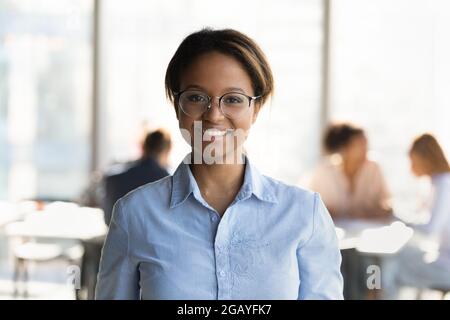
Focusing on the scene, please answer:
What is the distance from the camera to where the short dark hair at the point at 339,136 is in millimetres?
2535

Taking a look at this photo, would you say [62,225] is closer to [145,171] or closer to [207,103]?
[145,171]

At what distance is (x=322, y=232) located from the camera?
749 millimetres

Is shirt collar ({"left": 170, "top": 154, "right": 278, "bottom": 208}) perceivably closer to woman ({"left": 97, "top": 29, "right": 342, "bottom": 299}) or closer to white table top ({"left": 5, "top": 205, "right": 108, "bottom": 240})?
woman ({"left": 97, "top": 29, "right": 342, "bottom": 299})

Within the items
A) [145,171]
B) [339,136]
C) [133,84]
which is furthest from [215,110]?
[133,84]

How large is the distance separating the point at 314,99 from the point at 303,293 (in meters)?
2.82

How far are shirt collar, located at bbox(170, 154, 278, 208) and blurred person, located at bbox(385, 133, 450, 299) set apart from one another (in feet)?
3.22

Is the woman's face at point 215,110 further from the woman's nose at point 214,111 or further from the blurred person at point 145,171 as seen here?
the blurred person at point 145,171

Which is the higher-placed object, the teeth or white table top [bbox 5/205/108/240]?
the teeth

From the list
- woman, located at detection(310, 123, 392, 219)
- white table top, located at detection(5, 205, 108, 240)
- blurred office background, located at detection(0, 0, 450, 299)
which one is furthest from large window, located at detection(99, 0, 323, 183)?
woman, located at detection(310, 123, 392, 219)

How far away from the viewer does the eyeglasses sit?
71cm

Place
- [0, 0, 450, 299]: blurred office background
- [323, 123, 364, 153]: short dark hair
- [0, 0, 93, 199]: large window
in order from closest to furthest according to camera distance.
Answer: [323, 123, 364, 153]: short dark hair
[0, 0, 450, 299]: blurred office background
[0, 0, 93, 199]: large window

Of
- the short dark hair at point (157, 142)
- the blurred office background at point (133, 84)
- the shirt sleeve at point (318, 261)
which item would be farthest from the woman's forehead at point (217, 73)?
the blurred office background at point (133, 84)

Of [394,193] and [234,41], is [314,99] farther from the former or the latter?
[234,41]

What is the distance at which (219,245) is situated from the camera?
713mm
